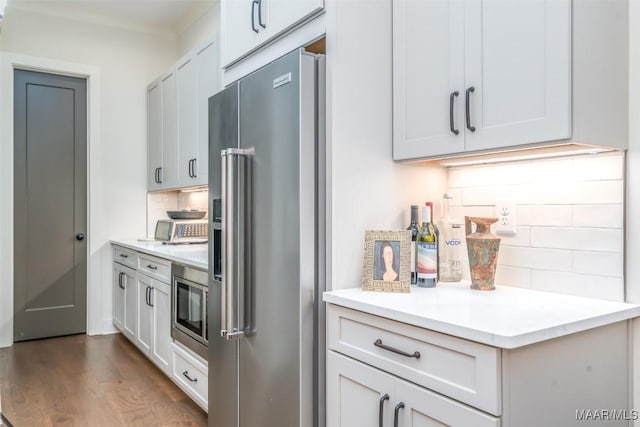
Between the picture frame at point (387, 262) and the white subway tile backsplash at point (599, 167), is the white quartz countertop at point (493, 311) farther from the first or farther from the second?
the white subway tile backsplash at point (599, 167)

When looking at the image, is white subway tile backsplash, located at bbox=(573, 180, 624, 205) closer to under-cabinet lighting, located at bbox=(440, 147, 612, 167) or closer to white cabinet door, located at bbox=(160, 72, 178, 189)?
under-cabinet lighting, located at bbox=(440, 147, 612, 167)

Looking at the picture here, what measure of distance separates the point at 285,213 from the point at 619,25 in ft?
3.84

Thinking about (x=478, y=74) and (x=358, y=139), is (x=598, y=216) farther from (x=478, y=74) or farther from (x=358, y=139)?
(x=358, y=139)

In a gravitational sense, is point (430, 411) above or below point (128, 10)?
below

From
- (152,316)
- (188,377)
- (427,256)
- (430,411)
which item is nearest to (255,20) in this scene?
(427,256)

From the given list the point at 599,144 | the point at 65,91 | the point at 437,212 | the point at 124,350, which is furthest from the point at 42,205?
the point at 599,144

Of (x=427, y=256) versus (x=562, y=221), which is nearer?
(x=562, y=221)

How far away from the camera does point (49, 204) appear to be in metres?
4.18

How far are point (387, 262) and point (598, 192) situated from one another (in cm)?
68

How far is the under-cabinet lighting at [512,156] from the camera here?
1.43m

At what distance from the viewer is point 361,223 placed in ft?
5.50

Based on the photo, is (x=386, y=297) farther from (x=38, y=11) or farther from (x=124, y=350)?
(x=38, y=11)

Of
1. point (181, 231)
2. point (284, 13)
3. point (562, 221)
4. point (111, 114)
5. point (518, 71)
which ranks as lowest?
point (181, 231)

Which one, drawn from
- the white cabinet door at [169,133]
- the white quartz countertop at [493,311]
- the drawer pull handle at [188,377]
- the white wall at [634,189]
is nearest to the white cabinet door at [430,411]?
the white quartz countertop at [493,311]
